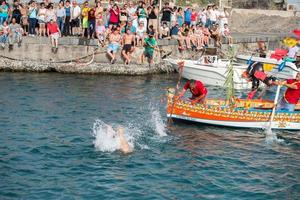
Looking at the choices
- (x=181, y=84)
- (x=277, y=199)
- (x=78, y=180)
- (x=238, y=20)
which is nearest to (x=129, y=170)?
(x=78, y=180)

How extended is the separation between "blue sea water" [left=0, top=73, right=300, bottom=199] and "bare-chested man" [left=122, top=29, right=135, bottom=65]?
586 centimetres

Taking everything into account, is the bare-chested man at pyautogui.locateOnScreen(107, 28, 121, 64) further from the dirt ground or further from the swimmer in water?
the dirt ground

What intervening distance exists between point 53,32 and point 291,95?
14.6 metres

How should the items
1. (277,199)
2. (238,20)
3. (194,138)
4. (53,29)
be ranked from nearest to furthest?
1. (277,199)
2. (194,138)
3. (53,29)
4. (238,20)

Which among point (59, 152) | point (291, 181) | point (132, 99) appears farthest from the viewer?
point (132, 99)

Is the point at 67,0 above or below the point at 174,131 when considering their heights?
above

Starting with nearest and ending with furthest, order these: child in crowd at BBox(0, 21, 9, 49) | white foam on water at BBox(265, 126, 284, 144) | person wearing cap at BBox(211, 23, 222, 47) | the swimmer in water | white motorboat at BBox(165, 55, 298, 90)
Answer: the swimmer in water
white foam on water at BBox(265, 126, 284, 144)
white motorboat at BBox(165, 55, 298, 90)
child in crowd at BBox(0, 21, 9, 49)
person wearing cap at BBox(211, 23, 222, 47)

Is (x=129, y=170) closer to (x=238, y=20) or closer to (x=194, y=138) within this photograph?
(x=194, y=138)

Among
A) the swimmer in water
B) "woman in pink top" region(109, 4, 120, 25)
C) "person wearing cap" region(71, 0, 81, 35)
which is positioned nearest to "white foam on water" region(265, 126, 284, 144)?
the swimmer in water

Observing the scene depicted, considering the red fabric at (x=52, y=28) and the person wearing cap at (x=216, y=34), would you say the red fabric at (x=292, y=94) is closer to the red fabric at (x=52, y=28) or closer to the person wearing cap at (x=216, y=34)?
the red fabric at (x=52, y=28)

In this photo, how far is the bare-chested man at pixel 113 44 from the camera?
33188 mm

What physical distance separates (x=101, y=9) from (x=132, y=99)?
7443 millimetres

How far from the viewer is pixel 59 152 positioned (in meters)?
19.2

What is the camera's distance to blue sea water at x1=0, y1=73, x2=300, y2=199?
16453 mm
